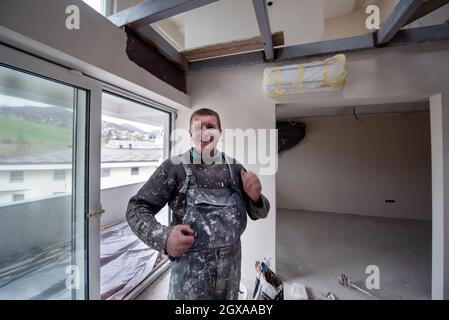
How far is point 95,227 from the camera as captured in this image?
1.09m

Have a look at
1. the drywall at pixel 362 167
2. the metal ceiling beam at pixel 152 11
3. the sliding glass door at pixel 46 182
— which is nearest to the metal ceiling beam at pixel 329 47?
the metal ceiling beam at pixel 152 11

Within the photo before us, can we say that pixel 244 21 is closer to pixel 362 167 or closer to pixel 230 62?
pixel 230 62

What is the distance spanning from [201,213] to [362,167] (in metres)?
4.37

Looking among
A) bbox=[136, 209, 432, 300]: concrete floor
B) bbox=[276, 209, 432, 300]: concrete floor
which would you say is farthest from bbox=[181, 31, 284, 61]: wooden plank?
bbox=[276, 209, 432, 300]: concrete floor

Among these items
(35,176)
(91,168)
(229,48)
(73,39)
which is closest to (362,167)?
(229,48)

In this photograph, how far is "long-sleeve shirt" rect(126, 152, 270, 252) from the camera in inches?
26.0

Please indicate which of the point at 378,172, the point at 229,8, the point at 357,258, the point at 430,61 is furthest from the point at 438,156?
the point at 378,172

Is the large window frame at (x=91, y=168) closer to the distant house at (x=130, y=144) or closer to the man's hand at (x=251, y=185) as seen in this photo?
the man's hand at (x=251, y=185)

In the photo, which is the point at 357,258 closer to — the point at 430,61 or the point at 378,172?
the point at 430,61

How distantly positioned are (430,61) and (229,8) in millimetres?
1645

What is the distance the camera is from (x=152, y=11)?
3.15 ft

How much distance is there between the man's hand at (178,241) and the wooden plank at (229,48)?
1382 millimetres

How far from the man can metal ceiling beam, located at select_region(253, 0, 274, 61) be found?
65 centimetres

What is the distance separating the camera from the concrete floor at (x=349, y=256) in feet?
5.38
